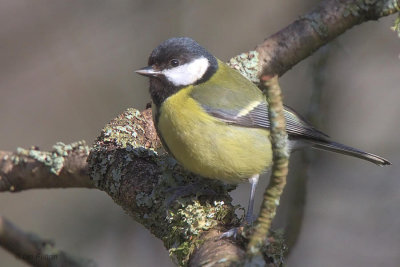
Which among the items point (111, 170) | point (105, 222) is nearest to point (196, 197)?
point (111, 170)

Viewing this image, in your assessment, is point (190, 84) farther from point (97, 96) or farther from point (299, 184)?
point (97, 96)

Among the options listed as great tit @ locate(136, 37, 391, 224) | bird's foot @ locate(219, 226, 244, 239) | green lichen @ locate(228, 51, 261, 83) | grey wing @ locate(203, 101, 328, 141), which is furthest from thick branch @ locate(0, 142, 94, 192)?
bird's foot @ locate(219, 226, 244, 239)

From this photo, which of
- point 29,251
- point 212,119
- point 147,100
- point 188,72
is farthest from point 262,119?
point 147,100

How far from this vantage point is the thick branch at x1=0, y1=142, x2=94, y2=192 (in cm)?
287

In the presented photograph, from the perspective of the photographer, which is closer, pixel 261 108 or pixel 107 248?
pixel 261 108

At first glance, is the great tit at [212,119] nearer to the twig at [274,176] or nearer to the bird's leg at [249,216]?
the bird's leg at [249,216]

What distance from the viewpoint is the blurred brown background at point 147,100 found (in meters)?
4.32

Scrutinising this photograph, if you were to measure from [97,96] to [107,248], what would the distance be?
153 cm

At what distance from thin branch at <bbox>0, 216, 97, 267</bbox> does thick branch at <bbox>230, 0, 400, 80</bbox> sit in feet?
6.24

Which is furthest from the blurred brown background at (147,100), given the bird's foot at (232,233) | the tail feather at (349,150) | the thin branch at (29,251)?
the thin branch at (29,251)

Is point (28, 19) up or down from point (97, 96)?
up

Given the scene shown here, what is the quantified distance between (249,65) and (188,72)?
0.53m

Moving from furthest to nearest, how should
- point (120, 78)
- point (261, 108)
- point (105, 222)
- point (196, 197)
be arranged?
point (120, 78)
point (105, 222)
point (261, 108)
point (196, 197)

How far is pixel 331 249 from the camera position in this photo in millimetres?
4492
